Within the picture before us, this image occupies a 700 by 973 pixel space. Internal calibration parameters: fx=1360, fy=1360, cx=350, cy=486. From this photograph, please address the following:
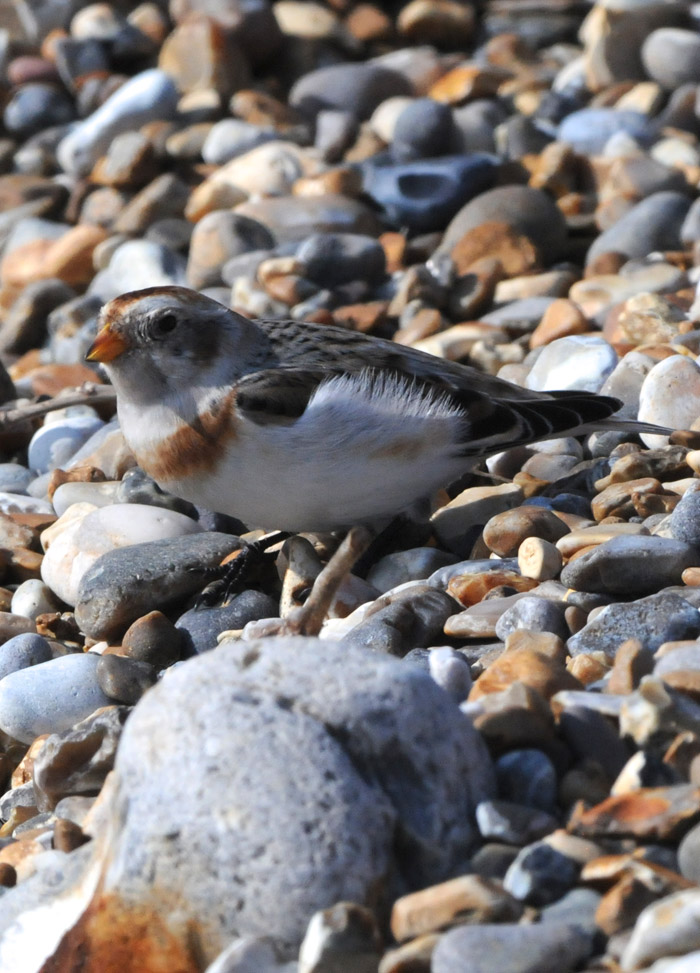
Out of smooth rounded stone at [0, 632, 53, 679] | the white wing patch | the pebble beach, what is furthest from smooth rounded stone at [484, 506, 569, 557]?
smooth rounded stone at [0, 632, 53, 679]

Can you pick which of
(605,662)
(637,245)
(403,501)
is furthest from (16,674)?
(637,245)

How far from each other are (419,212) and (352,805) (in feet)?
16.8

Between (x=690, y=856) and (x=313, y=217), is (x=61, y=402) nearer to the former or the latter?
(x=313, y=217)

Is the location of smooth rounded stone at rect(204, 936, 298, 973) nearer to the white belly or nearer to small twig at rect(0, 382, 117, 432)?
the white belly

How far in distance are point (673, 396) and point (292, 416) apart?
1309mm

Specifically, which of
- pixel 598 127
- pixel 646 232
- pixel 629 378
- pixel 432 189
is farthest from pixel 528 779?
pixel 598 127

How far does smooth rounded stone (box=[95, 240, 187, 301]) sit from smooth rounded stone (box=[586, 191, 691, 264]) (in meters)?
2.11

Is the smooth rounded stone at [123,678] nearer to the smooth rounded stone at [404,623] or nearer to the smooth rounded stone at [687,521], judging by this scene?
the smooth rounded stone at [404,623]

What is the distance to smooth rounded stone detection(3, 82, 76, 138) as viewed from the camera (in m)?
8.98

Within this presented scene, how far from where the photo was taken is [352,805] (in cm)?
207

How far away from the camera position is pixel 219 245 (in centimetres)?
680

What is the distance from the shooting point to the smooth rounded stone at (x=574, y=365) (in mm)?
4738

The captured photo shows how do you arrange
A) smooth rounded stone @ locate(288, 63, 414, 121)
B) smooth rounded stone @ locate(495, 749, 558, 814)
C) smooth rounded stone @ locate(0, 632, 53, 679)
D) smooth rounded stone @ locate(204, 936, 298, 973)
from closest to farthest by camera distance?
smooth rounded stone @ locate(204, 936, 298, 973)
smooth rounded stone @ locate(495, 749, 558, 814)
smooth rounded stone @ locate(0, 632, 53, 679)
smooth rounded stone @ locate(288, 63, 414, 121)

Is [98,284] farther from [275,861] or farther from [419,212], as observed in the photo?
[275,861]
